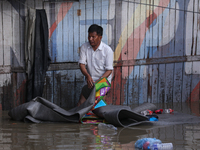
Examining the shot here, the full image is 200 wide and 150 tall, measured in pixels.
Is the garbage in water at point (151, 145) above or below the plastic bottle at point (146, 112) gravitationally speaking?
above

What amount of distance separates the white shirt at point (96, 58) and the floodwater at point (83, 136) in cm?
129

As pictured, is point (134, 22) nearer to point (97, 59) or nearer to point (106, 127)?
point (97, 59)

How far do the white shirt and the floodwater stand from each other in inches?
51.0

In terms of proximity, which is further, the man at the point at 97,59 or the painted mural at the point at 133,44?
the painted mural at the point at 133,44

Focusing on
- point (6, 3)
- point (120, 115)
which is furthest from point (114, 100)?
point (6, 3)

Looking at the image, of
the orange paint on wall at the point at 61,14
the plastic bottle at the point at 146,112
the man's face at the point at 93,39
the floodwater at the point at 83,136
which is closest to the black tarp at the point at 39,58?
the orange paint on wall at the point at 61,14

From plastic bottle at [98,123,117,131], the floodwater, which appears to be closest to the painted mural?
the floodwater

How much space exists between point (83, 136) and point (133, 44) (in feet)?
9.30

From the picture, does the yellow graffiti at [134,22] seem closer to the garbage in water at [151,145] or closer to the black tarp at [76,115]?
the black tarp at [76,115]

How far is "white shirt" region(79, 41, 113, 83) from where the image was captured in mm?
4461

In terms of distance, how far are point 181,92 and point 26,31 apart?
10.5ft

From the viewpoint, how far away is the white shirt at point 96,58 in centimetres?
446

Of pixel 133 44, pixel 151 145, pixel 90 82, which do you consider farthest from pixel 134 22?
pixel 151 145

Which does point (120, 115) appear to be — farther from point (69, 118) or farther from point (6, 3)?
point (6, 3)
